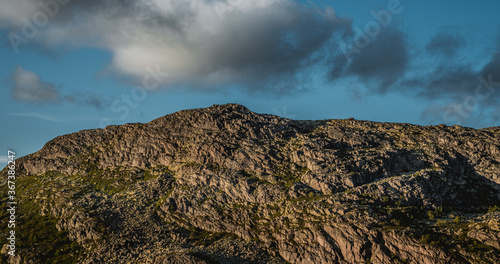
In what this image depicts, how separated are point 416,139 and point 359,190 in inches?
2648

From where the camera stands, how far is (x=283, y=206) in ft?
504

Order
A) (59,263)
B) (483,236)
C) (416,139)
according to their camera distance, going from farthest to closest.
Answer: (416,139), (59,263), (483,236)

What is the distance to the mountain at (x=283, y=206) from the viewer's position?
126375mm

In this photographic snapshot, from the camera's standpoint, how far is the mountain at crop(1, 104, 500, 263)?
126m

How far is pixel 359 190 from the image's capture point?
498 ft

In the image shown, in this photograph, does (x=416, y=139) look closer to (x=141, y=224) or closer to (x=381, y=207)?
(x=381, y=207)

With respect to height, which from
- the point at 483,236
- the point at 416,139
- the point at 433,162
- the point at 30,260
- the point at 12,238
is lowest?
the point at 483,236

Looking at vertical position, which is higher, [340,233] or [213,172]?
[213,172]

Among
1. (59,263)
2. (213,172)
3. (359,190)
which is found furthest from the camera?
(213,172)

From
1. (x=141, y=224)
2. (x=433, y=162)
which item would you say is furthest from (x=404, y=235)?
(x=141, y=224)

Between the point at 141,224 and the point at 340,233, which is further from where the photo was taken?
the point at 141,224

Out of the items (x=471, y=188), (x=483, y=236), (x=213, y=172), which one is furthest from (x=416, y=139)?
(x=213, y=172)

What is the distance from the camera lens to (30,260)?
460 ft

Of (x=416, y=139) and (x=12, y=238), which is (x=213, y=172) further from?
(x=416, y=139)
